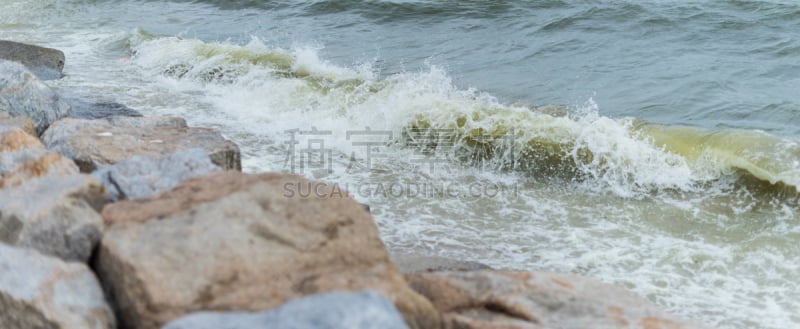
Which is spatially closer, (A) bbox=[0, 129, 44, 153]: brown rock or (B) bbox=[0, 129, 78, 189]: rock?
(B) bbox=[0, 129, 78, 189]: rock

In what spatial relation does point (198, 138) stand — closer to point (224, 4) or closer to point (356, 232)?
point (356, 232)

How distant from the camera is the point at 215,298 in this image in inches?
107

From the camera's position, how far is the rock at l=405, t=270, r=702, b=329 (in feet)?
9.98

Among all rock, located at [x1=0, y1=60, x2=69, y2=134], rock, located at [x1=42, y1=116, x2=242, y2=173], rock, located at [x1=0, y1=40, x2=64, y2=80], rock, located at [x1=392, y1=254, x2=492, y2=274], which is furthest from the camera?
rock, located at [x1=0, y1=40, x2=64, y2=80]

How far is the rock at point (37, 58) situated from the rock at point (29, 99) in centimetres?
373

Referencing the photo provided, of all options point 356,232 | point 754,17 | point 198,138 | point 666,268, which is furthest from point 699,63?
point 356,232

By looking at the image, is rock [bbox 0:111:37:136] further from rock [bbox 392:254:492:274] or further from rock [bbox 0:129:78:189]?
rock [bbox 392:254:492:274]

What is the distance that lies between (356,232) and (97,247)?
0.97m

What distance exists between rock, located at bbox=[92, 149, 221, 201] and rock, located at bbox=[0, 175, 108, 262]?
1.24ft

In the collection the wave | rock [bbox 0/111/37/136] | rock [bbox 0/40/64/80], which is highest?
rock [bbox 0/111/37/136]

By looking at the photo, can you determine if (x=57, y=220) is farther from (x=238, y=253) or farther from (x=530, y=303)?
(x=530, y=303)

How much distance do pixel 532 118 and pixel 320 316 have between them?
5723mm

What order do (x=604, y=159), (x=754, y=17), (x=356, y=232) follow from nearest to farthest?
(x=356, y=232) → (x=604, y=159) → (x=754, y=17)

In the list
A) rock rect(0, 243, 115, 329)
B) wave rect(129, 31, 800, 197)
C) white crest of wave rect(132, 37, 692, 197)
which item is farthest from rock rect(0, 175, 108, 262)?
wave rect(129, 31, 800, 197)
